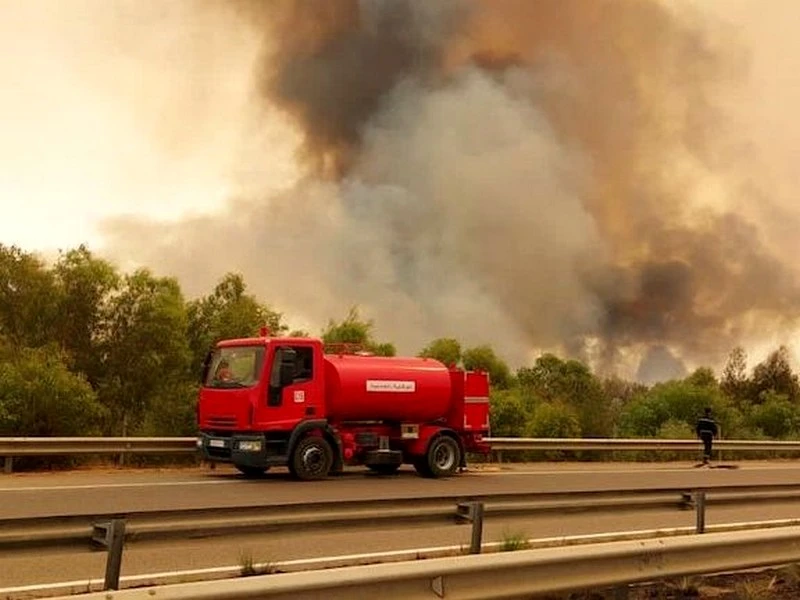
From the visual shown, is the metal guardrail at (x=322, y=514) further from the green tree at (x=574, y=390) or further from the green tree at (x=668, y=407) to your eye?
the green tree at (x=668, y=407)

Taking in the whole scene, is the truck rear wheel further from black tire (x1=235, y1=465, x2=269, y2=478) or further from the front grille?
the front grille

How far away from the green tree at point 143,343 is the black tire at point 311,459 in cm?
2479

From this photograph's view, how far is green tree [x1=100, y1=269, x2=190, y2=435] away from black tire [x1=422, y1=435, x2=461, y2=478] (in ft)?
77.6

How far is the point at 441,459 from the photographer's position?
19.5 m

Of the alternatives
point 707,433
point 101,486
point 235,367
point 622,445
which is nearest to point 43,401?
point 235,367

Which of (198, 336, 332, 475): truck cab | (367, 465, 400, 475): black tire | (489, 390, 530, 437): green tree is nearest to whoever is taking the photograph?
(198, 336, 332, 475): truck cab

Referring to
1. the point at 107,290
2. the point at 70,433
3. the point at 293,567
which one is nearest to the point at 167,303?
the point at 107,290

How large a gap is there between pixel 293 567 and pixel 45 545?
150 inches

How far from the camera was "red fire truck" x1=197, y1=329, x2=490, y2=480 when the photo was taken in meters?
16.9

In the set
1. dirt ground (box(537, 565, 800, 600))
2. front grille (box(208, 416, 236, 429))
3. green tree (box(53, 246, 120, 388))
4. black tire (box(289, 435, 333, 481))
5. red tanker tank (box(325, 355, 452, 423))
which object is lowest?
dirt ground (box(537, 565, 800, 600))

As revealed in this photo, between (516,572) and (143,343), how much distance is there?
3844 cm

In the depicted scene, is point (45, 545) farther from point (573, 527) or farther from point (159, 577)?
point (573, 527)

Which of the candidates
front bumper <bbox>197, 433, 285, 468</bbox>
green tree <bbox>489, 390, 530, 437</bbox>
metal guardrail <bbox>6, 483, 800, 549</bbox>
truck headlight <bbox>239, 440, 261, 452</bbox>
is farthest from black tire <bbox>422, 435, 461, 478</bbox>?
green tree <bbox>489, 390, 530, 437</bbox>

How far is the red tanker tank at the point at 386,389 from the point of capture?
17734 mm
